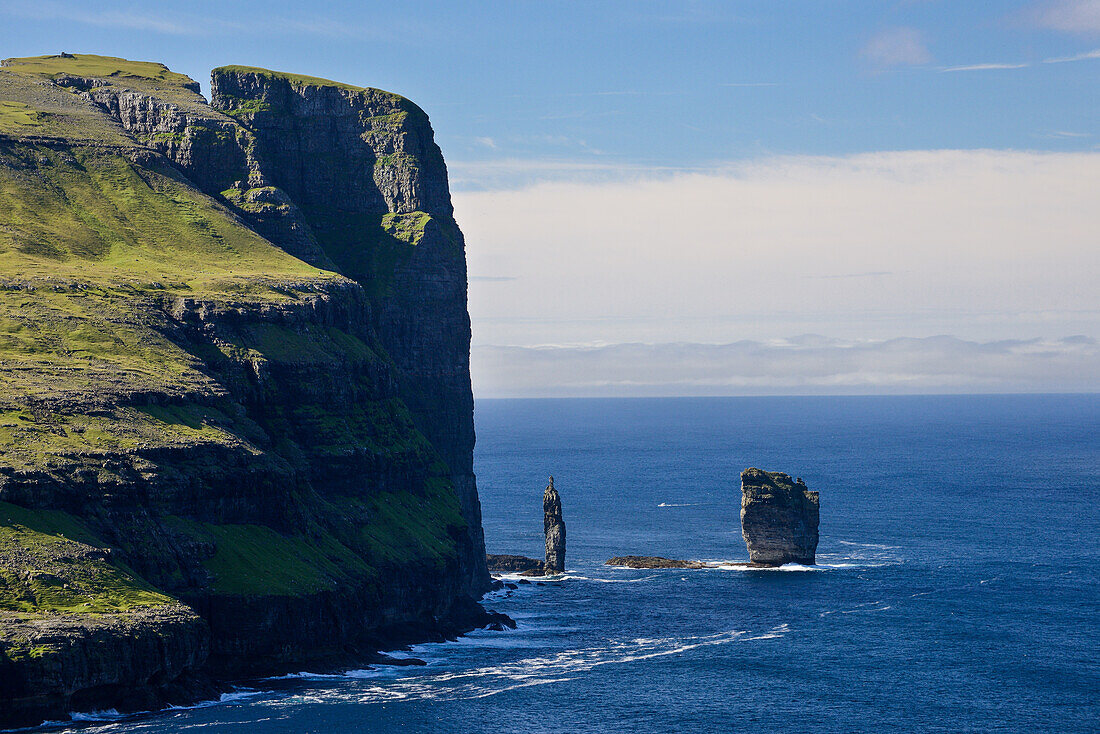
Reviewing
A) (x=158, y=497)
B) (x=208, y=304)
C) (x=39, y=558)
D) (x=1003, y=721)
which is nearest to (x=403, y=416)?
(x=208, y=304)

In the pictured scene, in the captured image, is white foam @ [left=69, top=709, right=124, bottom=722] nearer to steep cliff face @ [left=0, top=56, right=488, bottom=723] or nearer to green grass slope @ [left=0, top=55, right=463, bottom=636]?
steep cliff face @ [left=0, top=56, right=488, bottom=723]

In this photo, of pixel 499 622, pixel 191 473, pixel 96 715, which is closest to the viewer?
pixel 96 715

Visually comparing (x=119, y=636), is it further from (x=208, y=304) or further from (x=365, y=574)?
(x=208, y=304)

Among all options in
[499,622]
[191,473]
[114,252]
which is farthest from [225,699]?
[114,252]

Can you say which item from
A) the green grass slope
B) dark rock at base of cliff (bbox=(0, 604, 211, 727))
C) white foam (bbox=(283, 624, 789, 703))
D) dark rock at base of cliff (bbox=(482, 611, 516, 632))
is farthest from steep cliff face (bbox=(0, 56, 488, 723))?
white foam (bbox=(283, 624, 789, 703))

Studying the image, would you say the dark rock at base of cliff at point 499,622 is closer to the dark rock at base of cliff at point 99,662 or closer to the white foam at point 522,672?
the white foam at point 522,672

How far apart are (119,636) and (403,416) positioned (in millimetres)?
75283

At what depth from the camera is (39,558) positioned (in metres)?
121

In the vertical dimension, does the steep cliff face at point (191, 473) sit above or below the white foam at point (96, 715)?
above

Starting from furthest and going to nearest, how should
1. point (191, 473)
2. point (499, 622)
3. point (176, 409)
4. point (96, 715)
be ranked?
1. point (499, 622)
2. point (176, 409)
3. point (191, 473)
4. point (96, 715)

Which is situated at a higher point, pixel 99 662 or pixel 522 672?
pixel 99 662

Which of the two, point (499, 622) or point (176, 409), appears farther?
point (499, 622)

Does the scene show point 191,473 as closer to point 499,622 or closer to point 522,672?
point 522,672

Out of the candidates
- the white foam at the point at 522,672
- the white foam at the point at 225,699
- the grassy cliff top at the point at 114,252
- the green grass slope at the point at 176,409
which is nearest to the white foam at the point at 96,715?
the white foam at the point at 225,699
